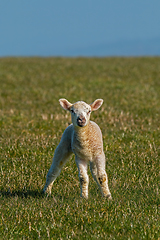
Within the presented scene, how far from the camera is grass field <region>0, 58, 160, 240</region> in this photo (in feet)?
17.1

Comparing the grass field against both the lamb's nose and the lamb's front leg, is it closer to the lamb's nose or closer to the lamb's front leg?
the lamb's front leg

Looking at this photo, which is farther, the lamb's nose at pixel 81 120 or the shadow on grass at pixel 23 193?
the shadow on grass at pixel 23 193

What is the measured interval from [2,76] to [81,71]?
7.55 meters

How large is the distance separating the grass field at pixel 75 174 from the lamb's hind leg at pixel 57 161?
21cm

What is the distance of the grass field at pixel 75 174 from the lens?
17.1 ft

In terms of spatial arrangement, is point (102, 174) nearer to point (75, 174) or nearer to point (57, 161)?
point (57, 161)

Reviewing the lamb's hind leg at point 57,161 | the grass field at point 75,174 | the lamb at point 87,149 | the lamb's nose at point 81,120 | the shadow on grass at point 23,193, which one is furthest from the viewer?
the shadow on grass at point 23,193

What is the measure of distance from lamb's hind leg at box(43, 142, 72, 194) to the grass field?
0.21m

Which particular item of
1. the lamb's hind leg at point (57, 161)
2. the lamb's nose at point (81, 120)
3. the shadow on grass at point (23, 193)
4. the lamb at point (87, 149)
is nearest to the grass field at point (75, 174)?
the shadow on grass at point (23, 193)

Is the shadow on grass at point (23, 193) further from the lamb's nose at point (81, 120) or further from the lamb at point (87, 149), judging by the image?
the lamb's nose at point (81, 120)

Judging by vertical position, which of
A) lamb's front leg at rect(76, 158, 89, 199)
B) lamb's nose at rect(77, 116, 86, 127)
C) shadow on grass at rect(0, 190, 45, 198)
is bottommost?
shadow on grass at rect(0, 190, 45, 198)

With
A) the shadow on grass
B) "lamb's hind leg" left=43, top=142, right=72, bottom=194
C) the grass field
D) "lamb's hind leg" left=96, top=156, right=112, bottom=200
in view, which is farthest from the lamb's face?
the shadow on grass

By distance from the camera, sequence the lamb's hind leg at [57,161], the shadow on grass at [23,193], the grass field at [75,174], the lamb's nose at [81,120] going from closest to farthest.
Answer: the grass field at [75,174] → the lamb's nose at [81,120] → the lamb's hind leg at [57,161] → the shadow on grass at [23,193]

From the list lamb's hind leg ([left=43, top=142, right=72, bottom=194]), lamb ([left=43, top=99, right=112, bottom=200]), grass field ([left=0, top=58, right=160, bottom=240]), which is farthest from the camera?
lamb's hind leg ([left=43, top=142, right=72, bottom=194])
